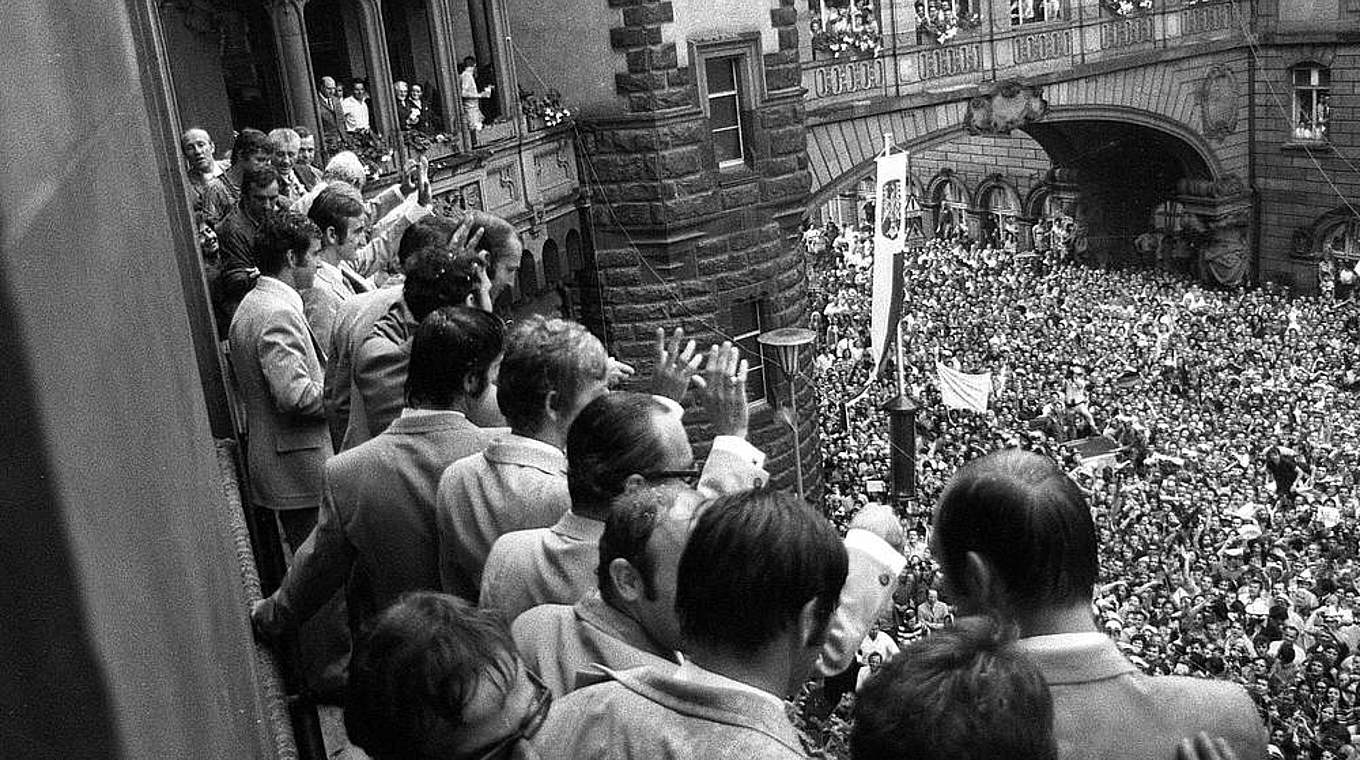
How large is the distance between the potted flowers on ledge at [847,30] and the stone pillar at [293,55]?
11.4m

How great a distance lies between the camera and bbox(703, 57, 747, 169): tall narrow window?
17.2 metres

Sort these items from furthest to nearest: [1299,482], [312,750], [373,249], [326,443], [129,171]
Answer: [1299,482]
[373,249]
[326,443]
[312,750]
[129,171]

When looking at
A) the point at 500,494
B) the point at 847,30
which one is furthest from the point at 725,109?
the point at 500,494

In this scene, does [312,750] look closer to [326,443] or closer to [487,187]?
[326,443]

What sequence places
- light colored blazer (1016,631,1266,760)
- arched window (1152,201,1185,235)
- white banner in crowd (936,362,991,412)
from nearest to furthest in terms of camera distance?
light colored blazer (1016,631,1266,760)
white banner in crowd (936,362,991,412)
arched window (1152,201,1185,235)

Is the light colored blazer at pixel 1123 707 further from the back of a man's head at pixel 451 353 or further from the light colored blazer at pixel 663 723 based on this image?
the back of a man's head at pixel 451 353

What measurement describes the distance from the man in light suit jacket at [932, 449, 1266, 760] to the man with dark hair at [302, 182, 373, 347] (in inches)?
139

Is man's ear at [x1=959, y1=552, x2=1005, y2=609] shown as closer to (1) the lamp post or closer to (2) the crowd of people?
(2) the crowd of people

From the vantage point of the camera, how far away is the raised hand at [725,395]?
3.59 metres

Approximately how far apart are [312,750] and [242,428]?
2.54 meters

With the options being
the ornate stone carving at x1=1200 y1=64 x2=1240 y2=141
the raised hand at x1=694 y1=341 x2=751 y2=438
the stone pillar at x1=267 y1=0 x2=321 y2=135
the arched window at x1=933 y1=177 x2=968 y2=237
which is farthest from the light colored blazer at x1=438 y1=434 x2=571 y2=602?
the arched window at x1=933 y1=177 x2=968 y2=237

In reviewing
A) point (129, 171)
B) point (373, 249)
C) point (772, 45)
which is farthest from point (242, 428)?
point (772, 45)

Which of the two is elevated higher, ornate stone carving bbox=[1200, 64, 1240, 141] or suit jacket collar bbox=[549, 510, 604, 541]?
suit jacket collar bbox=[549, 510, 604, 541]

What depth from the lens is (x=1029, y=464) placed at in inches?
101
